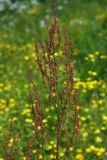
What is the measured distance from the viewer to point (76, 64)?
618 cm

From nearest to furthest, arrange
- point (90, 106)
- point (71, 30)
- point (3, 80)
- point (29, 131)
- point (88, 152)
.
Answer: point (88, 152) < point (29, 131) < point (90, 106) < point (3, 80) < point (71, 30)

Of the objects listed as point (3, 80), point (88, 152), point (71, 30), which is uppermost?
point (71, 30)

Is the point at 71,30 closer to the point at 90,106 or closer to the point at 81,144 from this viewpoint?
the point at 90,106

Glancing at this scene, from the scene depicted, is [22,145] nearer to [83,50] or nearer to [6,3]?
[83,50]

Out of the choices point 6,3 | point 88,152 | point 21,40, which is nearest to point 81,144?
point 88,152

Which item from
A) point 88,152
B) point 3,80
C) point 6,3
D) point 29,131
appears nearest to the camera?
point 88,152

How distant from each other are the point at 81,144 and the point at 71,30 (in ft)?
12.0

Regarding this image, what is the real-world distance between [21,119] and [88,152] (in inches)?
39.7

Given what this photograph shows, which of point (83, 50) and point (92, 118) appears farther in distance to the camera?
point (83, 50)

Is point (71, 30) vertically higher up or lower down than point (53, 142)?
higher up

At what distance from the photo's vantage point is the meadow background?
15.3ft

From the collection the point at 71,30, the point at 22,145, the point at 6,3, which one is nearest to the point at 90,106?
the point at 22,145

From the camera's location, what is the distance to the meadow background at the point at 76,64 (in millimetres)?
4664

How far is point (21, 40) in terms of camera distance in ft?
27.5
